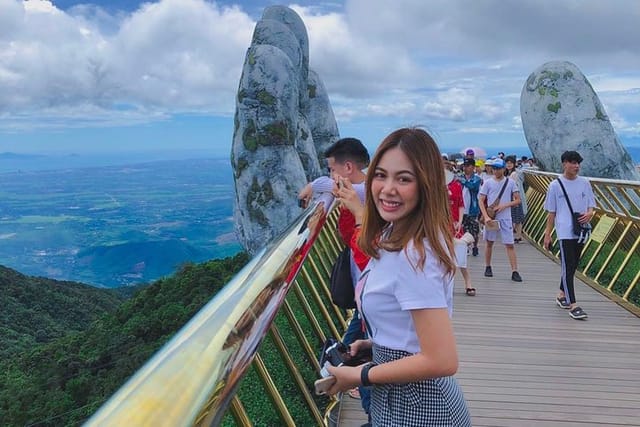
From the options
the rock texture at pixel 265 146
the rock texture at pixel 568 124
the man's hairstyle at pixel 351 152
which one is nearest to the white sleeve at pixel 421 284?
the man's hairstyle at pixel 351 152

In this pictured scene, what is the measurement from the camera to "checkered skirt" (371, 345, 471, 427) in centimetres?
138

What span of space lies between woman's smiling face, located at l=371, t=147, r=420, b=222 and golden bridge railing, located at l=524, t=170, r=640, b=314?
448 cm

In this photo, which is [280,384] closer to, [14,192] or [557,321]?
[557,321]

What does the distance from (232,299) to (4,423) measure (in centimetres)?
1697

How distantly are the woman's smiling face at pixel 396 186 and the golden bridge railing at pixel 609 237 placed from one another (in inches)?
176

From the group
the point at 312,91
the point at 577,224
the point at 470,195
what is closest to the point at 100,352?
the point at 312,91

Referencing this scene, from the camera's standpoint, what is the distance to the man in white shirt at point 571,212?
15.7 ft

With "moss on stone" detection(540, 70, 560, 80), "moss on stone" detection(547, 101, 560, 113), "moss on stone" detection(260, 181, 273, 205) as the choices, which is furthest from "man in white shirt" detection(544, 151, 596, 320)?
"moss on stone" detection(260, 181, 273, 205)

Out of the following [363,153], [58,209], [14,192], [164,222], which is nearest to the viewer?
[363,153]

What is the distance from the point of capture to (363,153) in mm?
2635

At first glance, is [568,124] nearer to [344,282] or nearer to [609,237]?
[609,237]

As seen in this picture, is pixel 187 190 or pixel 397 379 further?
pixel 187 190

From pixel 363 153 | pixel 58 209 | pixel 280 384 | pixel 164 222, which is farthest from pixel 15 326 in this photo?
pixel 58 209

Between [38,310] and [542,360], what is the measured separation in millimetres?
33296
